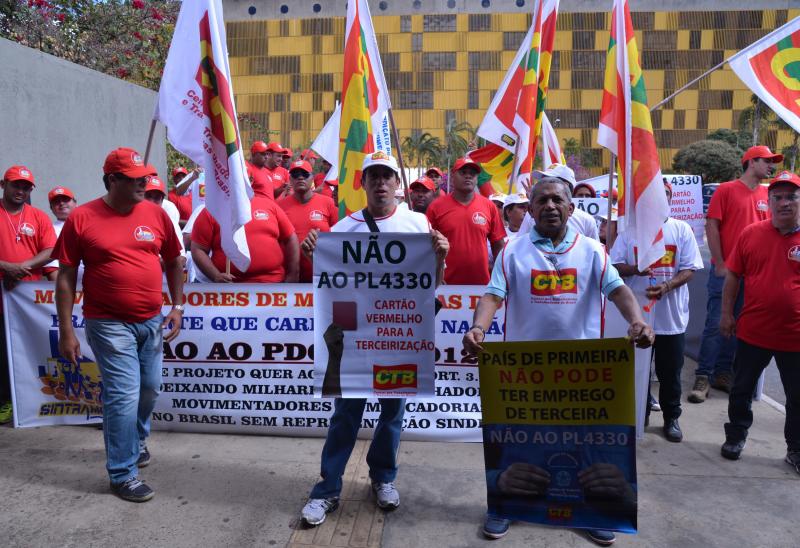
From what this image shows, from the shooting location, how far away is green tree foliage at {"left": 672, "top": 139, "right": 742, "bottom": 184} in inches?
1543

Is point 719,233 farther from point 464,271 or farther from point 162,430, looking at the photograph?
point 162,430

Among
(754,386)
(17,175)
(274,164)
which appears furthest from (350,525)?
(274,164)

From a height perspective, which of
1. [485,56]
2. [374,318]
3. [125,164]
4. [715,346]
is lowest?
[715,346]

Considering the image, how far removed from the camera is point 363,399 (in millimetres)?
3707

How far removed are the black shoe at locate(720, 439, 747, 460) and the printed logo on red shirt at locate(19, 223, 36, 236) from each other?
555 cm

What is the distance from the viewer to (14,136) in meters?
7.19

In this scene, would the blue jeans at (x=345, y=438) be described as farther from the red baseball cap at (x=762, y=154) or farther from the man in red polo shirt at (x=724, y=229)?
the red baseball cap at (x=762, y=154)

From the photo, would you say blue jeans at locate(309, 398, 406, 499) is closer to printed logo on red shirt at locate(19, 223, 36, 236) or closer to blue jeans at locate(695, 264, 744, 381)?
printed logo on red shirt at locate(19, 223, 36, 236)

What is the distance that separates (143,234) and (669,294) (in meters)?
3.92

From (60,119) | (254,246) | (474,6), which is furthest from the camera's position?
(474,6)

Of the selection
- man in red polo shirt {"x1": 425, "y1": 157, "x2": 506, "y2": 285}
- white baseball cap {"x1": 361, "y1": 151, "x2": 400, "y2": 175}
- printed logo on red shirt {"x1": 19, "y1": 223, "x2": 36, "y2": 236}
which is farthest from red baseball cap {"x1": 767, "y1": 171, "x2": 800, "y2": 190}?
printed logo on red shirt {"x1": 19, "y1": 223, "x2": 36, "y2": 236}

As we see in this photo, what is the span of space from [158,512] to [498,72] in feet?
193

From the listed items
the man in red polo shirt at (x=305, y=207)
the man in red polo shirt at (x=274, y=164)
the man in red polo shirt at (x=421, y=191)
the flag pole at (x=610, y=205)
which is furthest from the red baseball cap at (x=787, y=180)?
the man in red polo shirt at (x=274, y=164)

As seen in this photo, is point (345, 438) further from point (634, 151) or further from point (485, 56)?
point (485, 56)
